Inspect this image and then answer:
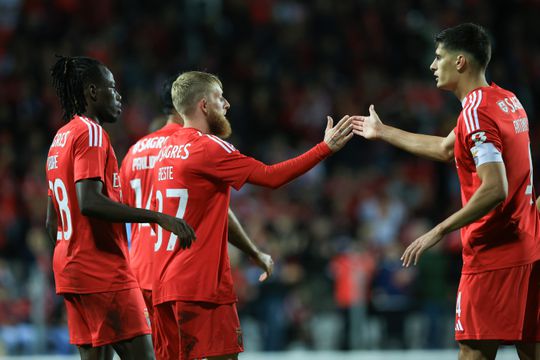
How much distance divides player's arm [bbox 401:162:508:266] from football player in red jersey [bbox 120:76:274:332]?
1.45m

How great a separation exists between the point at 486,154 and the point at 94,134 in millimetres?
2148

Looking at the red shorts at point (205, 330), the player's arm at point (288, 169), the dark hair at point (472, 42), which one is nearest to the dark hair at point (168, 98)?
the player's arm at point (288, 169)

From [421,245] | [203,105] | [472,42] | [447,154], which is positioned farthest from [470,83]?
[203,105]

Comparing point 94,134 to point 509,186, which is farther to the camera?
point 94,134

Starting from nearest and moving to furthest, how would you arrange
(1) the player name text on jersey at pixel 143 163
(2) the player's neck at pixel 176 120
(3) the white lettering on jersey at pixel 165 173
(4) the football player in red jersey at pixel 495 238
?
(4) the football player in red jersey at pixel 495 238, (3) the white lettering on jersey at pixel 165 173, (1) the player name text on jersey at pixel 143 163, (2) the player's neck at pixel 176 120

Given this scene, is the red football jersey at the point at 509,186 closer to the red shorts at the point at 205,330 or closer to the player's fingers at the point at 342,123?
the player's fingers at the point at 342,123

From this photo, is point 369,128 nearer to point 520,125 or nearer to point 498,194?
point 520,125

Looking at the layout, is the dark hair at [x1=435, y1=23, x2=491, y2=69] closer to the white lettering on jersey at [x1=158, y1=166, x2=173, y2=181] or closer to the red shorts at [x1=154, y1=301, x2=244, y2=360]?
the white lettering on jersey at [x1=158, y1=166, x2=173, y2=181]

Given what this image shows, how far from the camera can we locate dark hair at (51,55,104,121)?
549cm

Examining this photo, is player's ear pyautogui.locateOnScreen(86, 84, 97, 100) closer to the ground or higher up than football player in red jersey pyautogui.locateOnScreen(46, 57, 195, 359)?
higher up

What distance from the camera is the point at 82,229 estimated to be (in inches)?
209

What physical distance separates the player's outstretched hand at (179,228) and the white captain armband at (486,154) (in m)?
1.58

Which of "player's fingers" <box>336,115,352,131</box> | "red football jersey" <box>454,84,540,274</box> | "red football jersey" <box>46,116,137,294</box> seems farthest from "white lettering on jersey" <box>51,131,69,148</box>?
"red football jersey" <box>454,84,540,274</box>

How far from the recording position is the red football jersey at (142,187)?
6047 millimetres
